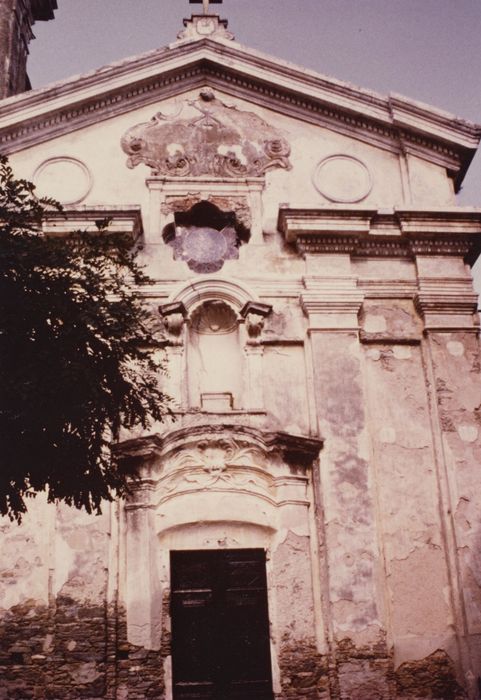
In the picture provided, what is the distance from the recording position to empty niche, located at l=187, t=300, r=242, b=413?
1130cm

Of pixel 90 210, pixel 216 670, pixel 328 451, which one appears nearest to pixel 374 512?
pixel 328 451

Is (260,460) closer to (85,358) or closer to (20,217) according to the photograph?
(85,358)

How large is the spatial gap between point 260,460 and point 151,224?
3782 mm

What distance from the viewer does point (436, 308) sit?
1166 cm

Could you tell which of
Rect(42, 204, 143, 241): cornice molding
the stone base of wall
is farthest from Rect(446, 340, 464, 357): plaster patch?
Rect(42, 204, 143, 241): cornice molding

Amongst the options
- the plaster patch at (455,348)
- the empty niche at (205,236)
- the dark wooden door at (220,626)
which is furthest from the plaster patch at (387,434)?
the empty niche at (205,236)

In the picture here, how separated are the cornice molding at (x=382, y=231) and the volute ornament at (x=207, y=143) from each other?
4.23 ft

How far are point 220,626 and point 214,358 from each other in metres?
3.56

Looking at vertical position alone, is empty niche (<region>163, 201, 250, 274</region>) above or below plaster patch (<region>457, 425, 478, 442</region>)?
above

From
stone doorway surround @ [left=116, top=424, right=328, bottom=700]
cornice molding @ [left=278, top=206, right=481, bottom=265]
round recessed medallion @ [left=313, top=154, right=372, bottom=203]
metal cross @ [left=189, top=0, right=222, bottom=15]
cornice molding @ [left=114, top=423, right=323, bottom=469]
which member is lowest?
stone doorway surround @ [left=116, top=424, right=328, bottom=700]

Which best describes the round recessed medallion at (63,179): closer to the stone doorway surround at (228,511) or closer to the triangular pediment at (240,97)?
the triangular pediment at (240,97)

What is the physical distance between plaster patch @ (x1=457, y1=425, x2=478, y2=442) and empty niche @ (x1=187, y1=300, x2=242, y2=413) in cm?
290

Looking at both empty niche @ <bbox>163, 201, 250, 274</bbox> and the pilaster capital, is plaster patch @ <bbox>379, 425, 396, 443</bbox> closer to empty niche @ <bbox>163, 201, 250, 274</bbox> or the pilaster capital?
the pilaster capital

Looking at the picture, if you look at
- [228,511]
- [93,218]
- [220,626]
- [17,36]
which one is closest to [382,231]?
[93,218]
